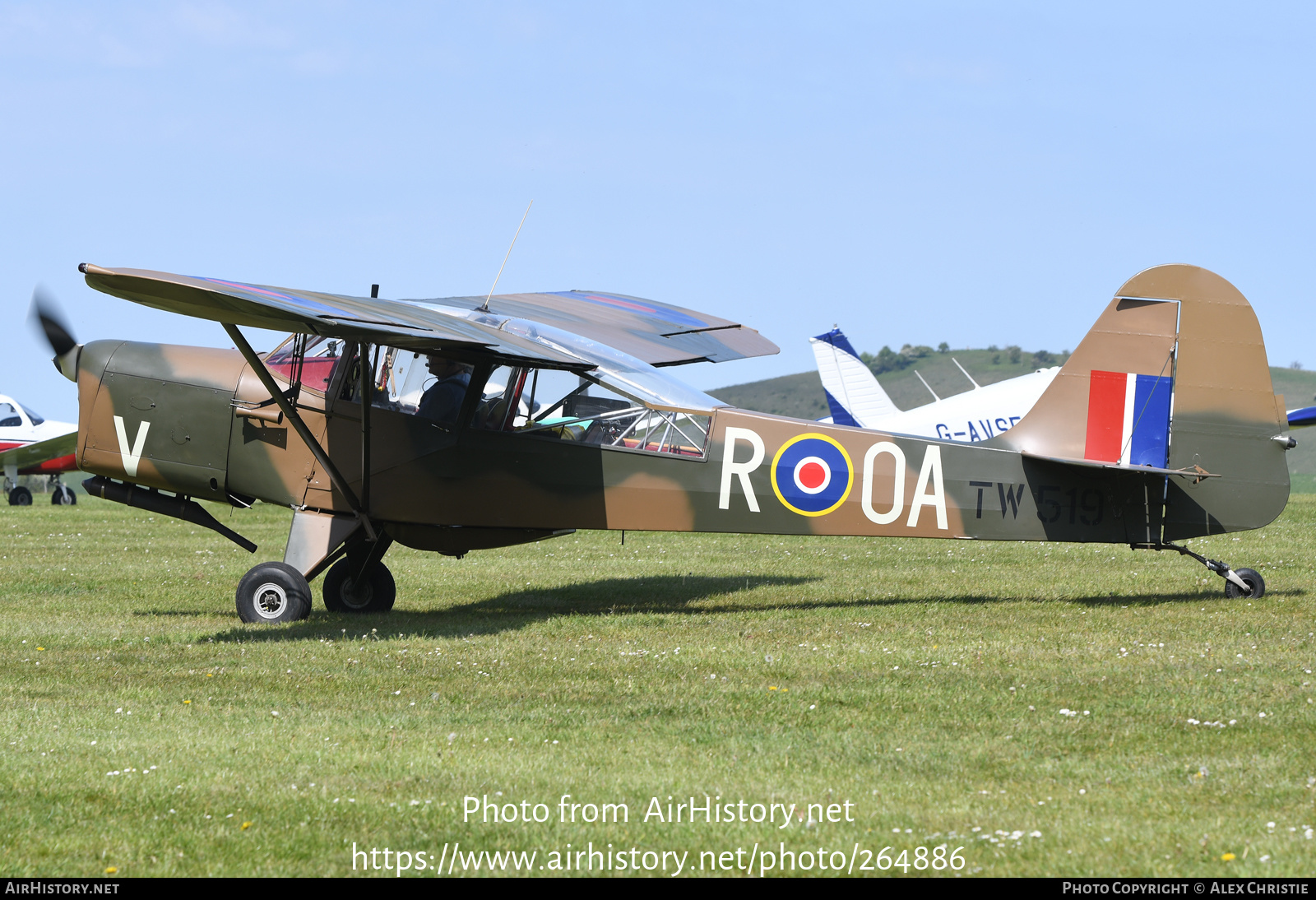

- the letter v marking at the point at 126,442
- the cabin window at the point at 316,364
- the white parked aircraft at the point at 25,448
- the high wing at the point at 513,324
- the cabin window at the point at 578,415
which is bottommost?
the white parked aircraft at the point at 25,448

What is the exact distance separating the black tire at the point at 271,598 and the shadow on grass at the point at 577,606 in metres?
0.15

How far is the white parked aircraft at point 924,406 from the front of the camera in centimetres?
2645

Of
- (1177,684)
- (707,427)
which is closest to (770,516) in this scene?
(707,427)

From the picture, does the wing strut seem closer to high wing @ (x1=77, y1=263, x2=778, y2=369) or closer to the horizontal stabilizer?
high wing @ (x1=77, y1=263, x2=778, y2=369)

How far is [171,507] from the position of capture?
9.83 metres

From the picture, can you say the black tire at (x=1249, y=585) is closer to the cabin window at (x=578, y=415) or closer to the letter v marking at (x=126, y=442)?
the cabin window at (x=578, y=415)

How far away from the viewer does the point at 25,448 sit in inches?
1094

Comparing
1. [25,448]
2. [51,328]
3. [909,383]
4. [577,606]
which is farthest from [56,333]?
[909,383]

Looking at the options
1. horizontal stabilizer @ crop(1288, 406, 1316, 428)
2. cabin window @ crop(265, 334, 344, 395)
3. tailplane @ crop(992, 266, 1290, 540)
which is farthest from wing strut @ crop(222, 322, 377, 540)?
horizontal stabilizer @ crop(1288, 406, 1316, 428)

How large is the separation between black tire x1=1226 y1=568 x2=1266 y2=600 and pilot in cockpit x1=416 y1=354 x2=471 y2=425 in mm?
6559

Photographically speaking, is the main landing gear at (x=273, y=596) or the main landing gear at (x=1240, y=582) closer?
the main landing gear at (x=273, y=596)

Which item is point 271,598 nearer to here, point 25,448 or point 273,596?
point 273,596

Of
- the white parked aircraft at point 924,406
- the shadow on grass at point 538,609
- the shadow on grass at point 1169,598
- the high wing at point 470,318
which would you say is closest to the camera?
the high wing at point 470,318

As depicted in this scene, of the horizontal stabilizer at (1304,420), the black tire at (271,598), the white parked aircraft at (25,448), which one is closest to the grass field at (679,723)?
the black tire at (271,598)
